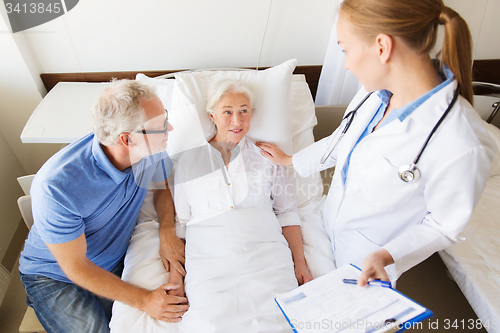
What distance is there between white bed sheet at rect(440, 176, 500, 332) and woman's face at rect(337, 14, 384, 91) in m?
1.14

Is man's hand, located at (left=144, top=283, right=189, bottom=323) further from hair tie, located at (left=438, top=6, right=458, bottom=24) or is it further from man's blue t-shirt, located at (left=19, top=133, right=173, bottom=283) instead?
hair tie, located at (left=438, top=6, right=458, bottom=24)

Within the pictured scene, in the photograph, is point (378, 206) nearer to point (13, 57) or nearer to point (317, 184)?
point (317, 184)

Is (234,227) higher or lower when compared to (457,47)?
lower

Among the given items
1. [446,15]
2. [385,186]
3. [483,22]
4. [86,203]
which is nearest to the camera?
[446,15]

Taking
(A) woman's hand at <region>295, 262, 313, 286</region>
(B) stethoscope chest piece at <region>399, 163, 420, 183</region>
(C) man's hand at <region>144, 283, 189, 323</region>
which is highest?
(B) stethoscope chest piece at <region>399, 163, 420, 183</region>

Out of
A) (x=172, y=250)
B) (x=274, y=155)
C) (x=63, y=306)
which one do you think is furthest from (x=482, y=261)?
(x=63, y=306)

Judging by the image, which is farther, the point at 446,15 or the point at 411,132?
the point at 411,132

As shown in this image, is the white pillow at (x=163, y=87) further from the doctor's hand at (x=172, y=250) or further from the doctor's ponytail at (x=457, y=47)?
the doctor's ponytail at (x=457, y=47)

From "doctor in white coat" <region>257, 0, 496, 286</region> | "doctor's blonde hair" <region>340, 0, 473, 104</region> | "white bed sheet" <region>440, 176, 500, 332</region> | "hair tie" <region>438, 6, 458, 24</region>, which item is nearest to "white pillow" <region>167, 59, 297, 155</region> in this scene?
"doctor in white coat" <region>257, 0, 496, 286</region>

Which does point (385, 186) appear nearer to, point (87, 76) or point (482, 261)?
point (482, 261)

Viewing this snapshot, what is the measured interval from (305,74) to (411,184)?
1.45m

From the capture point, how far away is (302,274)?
1403 millimetres

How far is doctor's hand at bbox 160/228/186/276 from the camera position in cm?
138

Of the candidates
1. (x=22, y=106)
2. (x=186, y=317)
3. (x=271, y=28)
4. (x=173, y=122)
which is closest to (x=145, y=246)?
(x=186, y=317)
